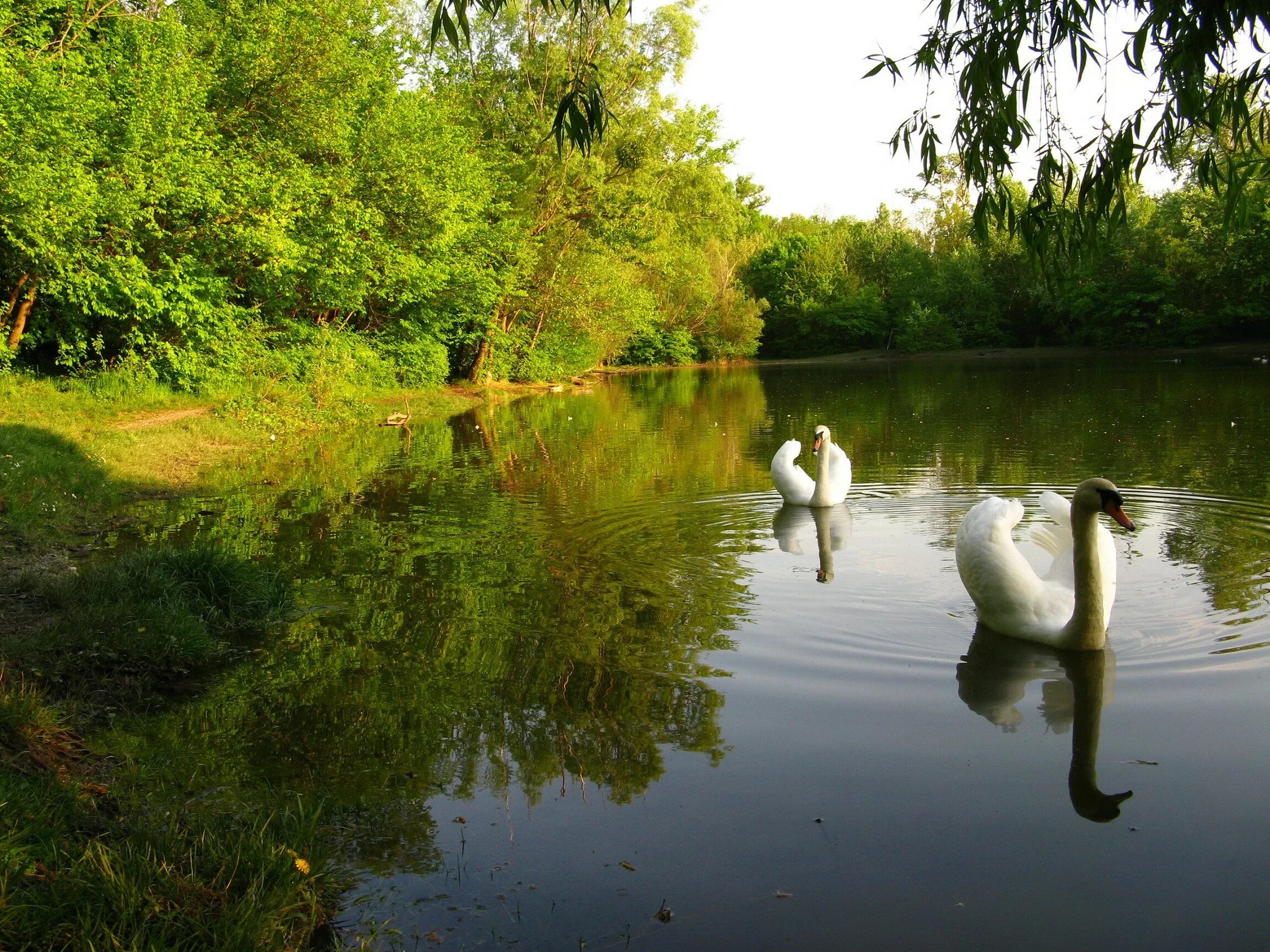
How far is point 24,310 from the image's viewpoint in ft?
65.1

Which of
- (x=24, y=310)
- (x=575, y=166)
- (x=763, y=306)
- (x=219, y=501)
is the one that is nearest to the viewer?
(x=219, y=501)

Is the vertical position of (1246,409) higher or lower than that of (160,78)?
lower

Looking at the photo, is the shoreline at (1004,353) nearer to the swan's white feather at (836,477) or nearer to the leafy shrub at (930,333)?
the leafy shrub at (930,333)

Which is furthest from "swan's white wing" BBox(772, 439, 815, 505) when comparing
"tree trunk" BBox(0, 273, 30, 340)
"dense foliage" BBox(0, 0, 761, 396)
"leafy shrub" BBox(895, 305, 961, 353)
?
"leafy shrub" BBox(895, 305, 961, 353)

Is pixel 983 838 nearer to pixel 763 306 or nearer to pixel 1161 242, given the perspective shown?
pixel 1161 242

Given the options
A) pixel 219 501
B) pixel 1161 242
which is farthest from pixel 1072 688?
pixel 1161 242

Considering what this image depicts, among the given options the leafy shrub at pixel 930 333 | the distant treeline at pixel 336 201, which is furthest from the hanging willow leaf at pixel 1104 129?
the leafy shrub at pixel 930 333

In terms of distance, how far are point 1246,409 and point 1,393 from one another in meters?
25.0

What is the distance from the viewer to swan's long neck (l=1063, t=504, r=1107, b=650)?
22.8 ft

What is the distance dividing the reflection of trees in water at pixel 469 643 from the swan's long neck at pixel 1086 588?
7.96 ft

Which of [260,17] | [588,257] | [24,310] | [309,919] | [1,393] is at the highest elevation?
[260,17]

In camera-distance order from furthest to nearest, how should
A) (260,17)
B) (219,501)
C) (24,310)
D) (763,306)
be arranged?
(763,306), (260,17), (24,310), (219,501)

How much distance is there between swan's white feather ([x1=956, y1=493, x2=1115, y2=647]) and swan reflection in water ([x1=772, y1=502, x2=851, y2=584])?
6.43 ft

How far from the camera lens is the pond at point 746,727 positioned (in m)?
4.16
